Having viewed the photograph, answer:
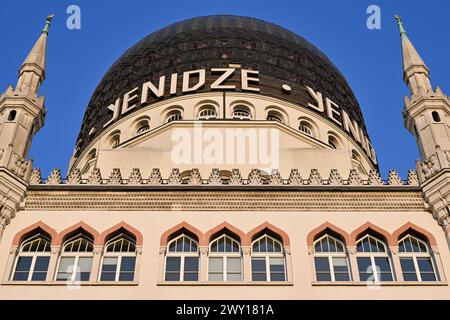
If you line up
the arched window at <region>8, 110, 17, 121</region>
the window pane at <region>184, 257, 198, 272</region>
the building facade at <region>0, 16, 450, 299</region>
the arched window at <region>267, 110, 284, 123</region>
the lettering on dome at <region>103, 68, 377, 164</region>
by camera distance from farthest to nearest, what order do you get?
the lettering on dome at <region>103, 68, 377, 164</region> < the arched window at <region>267, 110, 284, 123</region> < the arched window at <region>8, 110, 17, 121</region> < the window pane at <region>184, 257, 198, 272</region> < the building facade at <region>0, 16, 450, 299</region>

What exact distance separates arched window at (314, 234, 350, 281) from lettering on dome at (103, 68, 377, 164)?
1987 centimetres

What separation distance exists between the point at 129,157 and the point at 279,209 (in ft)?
39.7

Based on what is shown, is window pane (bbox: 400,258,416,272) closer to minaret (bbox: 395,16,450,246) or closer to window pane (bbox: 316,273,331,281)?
minaret (bbox: 395,16,450,246)

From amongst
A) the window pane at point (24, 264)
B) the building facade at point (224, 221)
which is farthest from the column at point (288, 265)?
the window pane at point (24, 264)

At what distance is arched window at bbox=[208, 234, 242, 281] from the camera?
26.6 metres

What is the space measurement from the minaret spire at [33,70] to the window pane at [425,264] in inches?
776

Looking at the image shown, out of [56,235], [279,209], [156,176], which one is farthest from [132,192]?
[279,209]

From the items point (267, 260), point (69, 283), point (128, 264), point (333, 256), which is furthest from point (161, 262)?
Result: point (333, 256)

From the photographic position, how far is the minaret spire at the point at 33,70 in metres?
35.4

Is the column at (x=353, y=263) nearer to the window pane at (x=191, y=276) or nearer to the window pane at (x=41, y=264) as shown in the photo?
the window pane at (x=191, y=276)

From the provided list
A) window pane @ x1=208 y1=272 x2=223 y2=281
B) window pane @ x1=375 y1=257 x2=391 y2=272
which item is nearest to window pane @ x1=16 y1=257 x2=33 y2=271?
window pane @ x1=208 y1=272 x2=223 y2=281

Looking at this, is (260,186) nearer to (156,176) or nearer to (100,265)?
(156,176)

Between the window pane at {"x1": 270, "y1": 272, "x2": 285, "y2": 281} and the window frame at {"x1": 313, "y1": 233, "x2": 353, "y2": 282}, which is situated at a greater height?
the window frame at {"x1": 313, "y1": 233, "x2": 353, "y2": 282}

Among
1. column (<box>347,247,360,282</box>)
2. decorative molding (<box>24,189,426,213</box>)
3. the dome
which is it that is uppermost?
the dome
